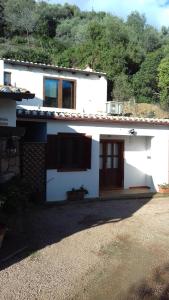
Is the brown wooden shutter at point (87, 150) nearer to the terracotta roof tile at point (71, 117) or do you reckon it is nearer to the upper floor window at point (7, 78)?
the terracotta roof tile at point (71, 117)

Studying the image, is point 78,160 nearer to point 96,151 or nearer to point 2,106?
point 96,151

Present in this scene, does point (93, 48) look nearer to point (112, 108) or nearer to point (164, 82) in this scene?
point (164, 82)

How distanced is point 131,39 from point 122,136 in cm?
3206

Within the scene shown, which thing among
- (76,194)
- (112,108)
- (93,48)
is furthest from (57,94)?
(93,48)

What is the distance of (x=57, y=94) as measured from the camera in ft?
63.0

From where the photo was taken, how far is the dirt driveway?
6.44 meters

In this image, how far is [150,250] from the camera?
8.66 meters

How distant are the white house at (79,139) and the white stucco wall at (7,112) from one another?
1.82 meters

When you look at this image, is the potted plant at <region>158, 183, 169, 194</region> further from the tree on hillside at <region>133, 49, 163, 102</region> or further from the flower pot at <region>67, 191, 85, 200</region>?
the tree on hillside at <region>133, 49, 163, 102</region>

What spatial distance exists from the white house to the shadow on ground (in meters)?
1.32

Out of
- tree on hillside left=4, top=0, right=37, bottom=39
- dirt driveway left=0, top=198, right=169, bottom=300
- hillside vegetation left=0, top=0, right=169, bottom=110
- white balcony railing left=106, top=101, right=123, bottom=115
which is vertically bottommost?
dirt driveway left=0, top=198, right=169, bottom=300

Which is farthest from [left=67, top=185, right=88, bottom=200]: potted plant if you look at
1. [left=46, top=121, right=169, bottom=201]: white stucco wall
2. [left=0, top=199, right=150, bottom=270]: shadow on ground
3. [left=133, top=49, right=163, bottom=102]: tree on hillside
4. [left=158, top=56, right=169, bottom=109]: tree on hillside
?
[left=133, top=49, right=163, bottom=102]: tree on hillside

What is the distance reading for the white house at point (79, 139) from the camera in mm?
14664

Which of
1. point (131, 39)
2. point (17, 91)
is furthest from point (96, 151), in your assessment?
point (131, 39)
